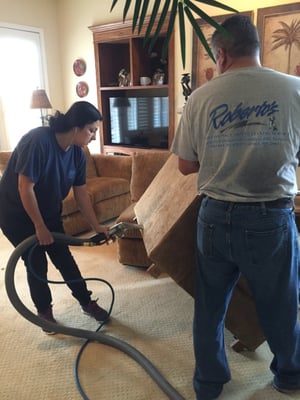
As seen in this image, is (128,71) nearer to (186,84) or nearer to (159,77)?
(159,77)

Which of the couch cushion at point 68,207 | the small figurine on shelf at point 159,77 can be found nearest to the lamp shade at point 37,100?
the small figurine on shelf at point 159,77

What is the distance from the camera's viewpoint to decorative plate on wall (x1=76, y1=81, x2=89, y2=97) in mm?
5172

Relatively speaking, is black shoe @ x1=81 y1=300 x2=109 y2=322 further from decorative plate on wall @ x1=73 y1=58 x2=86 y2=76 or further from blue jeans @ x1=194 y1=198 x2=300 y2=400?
decorative plate on wall @ x1=73 y1=58 x2=86 y2=76

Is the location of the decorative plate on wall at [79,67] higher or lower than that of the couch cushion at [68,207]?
higher

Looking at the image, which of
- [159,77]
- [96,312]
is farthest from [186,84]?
[96,312]

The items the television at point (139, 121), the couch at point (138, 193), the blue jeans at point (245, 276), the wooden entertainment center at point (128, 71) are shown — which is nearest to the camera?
the blue jeans at point (245, 276)

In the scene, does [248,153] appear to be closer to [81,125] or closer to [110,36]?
[81,125]

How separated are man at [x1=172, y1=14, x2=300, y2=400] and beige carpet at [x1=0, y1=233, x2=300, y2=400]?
1.26 ft

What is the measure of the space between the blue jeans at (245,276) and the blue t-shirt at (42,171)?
2.80 feet

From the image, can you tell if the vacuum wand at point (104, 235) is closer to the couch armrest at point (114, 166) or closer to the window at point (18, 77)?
the couch armrest at point (114, 166)

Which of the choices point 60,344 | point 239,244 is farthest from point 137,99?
point 239,244

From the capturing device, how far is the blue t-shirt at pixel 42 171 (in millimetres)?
1675

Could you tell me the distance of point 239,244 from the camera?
1243mm

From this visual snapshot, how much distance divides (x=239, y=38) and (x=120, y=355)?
5.25 ft
